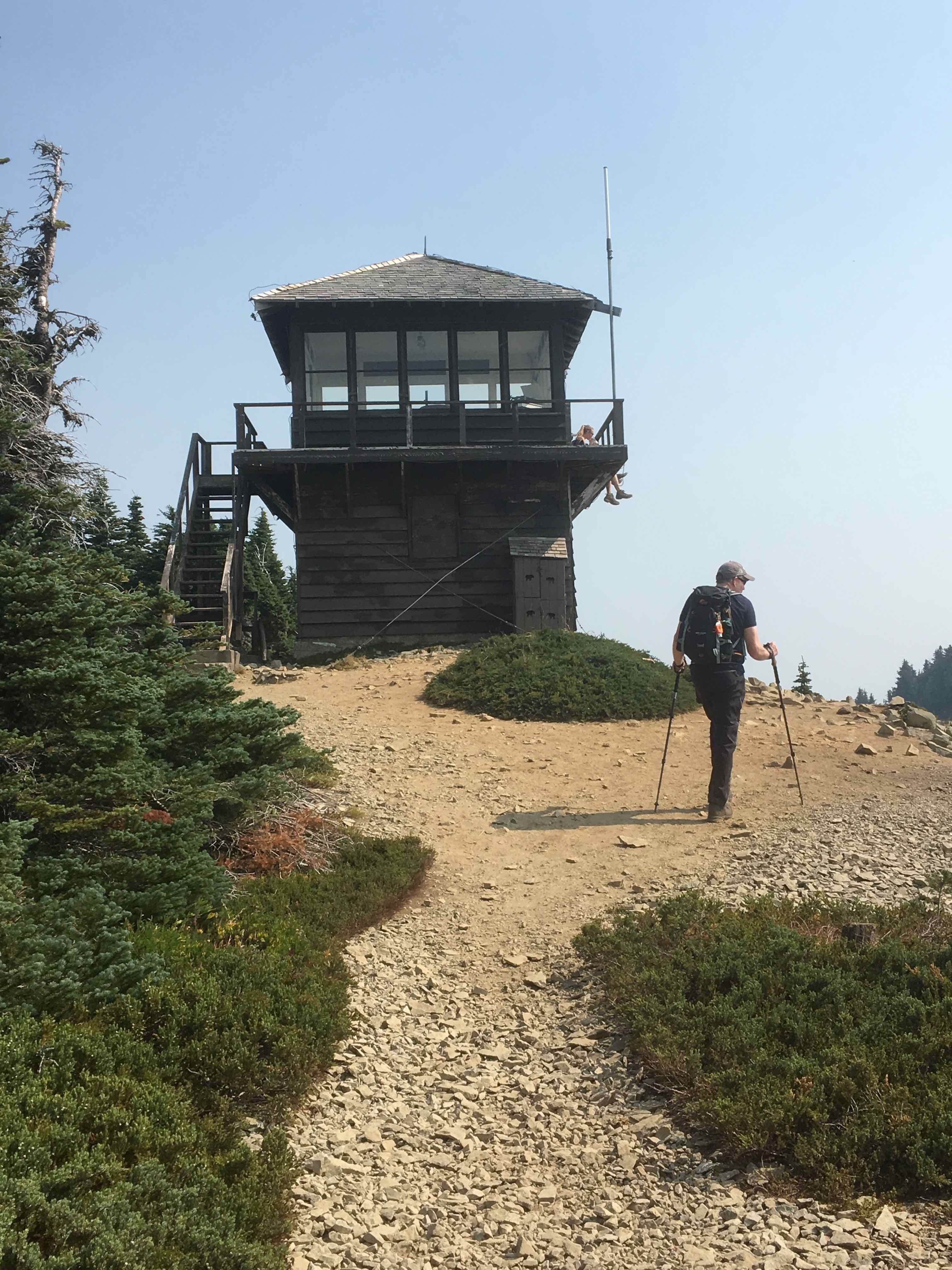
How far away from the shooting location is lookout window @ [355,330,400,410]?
22.3 meters

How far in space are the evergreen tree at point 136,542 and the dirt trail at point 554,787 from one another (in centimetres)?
890

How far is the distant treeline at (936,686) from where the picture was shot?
85.1 metres

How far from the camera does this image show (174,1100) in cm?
552

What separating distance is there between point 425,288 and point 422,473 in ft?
13.0

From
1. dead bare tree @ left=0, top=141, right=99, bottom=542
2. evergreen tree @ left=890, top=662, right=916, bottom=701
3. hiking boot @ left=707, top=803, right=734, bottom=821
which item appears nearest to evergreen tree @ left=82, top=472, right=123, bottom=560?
dead bare tree @ left=0, top=141, right=99, bottom=542

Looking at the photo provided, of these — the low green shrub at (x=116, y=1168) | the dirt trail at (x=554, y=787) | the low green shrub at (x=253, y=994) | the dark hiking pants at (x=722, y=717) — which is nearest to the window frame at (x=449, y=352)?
the dirt trail at (x=554, y=787)

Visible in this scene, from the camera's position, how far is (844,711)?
17562mm

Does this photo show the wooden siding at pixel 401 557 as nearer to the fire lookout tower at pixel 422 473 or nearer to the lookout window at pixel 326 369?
the fire lookout tower at pixel 422 473

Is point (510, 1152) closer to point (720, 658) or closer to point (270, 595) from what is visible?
point (720, 658)

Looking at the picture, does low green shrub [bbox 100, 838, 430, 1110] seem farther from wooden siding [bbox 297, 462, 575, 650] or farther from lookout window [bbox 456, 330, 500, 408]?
lookout window [bbox 456, 330, 500, 408]

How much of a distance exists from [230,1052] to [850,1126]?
3410mm

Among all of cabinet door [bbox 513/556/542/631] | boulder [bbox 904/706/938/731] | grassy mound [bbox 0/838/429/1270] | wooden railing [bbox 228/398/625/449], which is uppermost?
wooden railing [bbox 228/398/625/449]

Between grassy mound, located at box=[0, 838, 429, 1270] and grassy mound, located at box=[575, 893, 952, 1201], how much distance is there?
2.18 m

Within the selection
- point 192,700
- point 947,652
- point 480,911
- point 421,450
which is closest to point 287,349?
point 421,450
